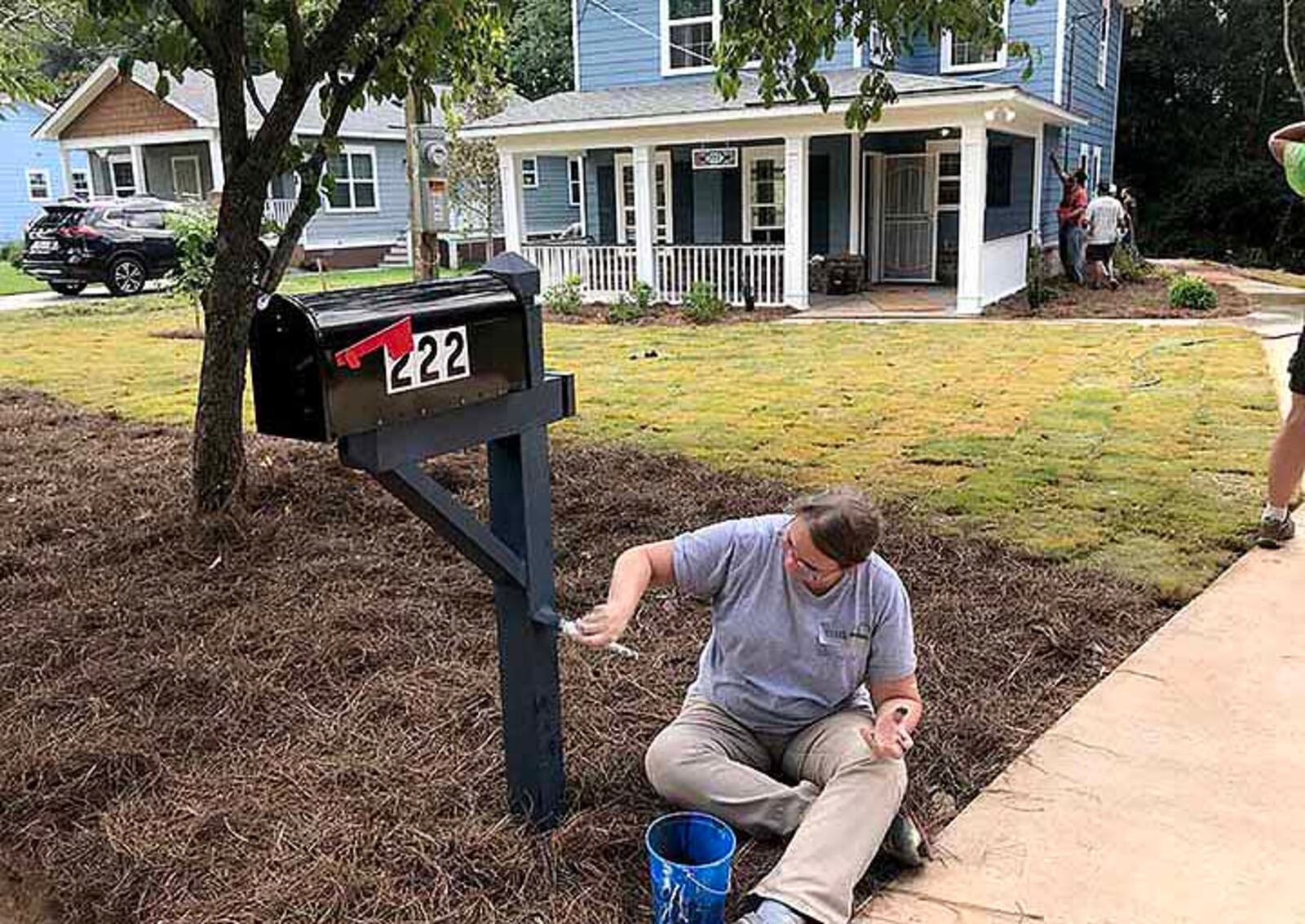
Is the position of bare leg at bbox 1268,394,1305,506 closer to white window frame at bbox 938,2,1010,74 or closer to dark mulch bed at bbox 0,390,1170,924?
dark mulch bed at bbox 0,390,1170,924

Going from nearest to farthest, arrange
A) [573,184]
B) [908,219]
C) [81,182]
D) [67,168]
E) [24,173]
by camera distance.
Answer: [908,219], [573,184], [67,168], [81,182], [24,173]

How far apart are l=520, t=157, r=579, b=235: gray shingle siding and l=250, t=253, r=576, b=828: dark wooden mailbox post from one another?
24.2 metres

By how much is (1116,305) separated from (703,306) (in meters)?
4.97

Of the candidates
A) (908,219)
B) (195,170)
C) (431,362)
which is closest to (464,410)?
(431,362)

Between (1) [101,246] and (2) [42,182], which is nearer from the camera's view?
(1) [101,246]

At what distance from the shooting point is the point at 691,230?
659 inches

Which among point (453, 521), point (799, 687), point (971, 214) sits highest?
point (971, 214)

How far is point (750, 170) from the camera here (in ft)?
53.1

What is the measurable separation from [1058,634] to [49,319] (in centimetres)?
1460

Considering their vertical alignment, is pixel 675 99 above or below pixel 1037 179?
above

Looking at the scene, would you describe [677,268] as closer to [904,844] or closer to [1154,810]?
[1154,810]

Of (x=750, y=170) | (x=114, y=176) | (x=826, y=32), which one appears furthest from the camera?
(x=114, y=176)

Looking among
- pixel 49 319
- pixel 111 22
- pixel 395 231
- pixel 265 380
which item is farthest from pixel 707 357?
pixel 395 231

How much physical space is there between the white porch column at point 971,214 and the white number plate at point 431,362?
11.9 metres
